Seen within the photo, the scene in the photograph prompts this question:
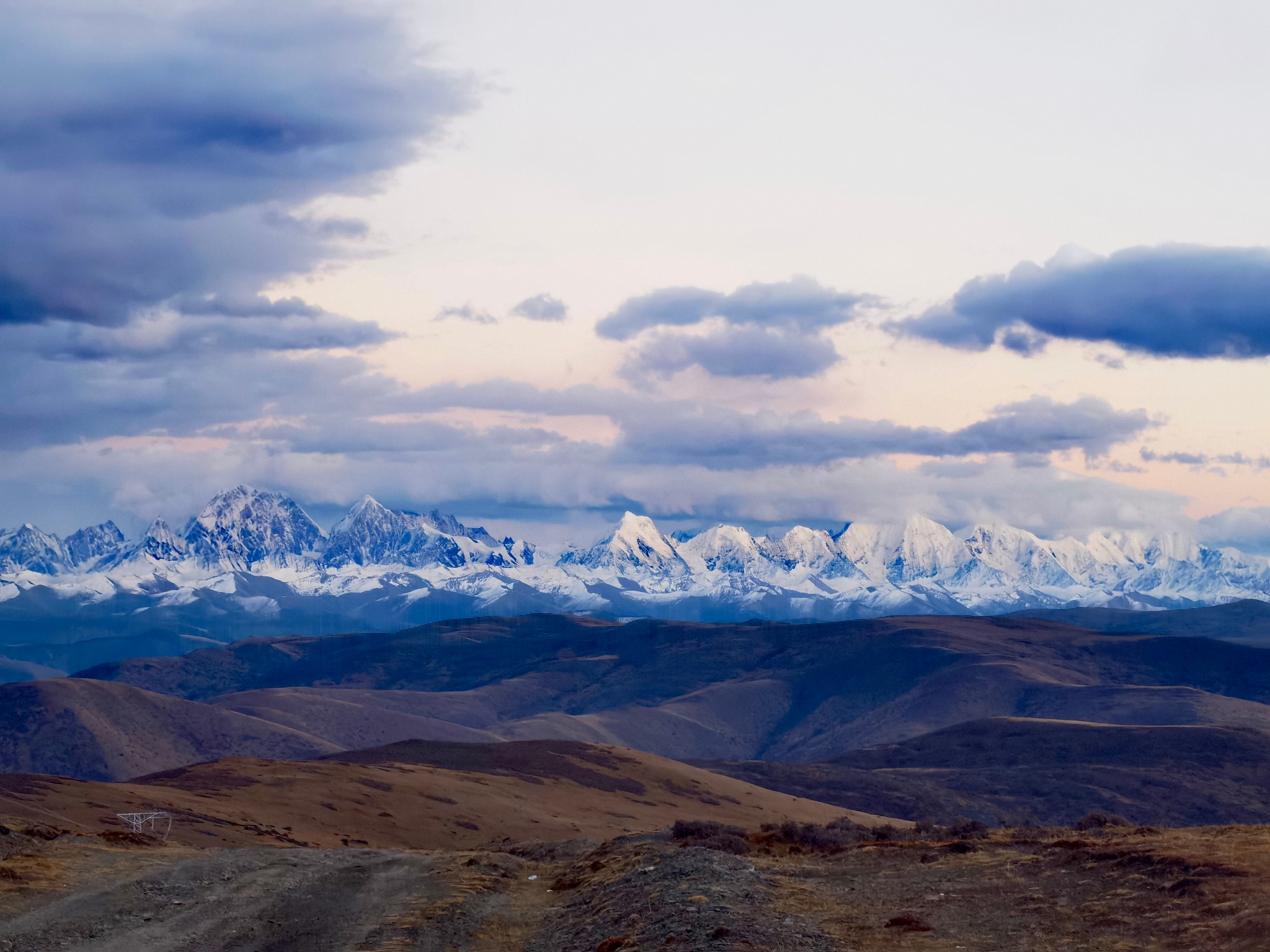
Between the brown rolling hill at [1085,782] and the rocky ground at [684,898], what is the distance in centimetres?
11406

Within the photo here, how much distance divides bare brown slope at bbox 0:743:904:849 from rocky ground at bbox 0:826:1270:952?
2349 centimetres

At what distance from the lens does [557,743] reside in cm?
15112

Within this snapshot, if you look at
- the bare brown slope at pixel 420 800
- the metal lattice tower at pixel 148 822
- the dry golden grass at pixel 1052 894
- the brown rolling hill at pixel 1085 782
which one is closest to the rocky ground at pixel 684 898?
the dry golden grass at pixel 1052 894

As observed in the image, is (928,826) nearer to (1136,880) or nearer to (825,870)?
(825,870)

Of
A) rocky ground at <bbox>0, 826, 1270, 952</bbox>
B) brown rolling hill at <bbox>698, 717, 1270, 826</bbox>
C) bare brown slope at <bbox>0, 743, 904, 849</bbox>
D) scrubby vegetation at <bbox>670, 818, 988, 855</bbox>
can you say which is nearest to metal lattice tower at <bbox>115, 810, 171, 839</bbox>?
bare brown slope at <bbox>0, 743, 904, 849</bbox>

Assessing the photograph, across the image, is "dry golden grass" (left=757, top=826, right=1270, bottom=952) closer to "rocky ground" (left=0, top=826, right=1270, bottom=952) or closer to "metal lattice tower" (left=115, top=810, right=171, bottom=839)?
"rocky ground" (left=0, top=826, right=1270, bottom=952)

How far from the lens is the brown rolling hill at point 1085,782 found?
152 metres

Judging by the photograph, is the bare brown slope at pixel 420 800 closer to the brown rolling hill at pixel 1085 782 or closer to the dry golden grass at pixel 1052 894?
the brown rolling hill at pixel 1085 782

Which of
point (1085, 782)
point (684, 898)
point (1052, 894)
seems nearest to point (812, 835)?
point (1052, 894)

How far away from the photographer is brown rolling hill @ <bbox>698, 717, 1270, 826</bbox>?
498 feet

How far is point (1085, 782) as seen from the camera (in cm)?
16400

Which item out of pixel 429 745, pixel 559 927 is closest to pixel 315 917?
pixel 559 927

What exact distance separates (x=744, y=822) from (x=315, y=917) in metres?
70.8

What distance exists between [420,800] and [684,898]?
206 feet
